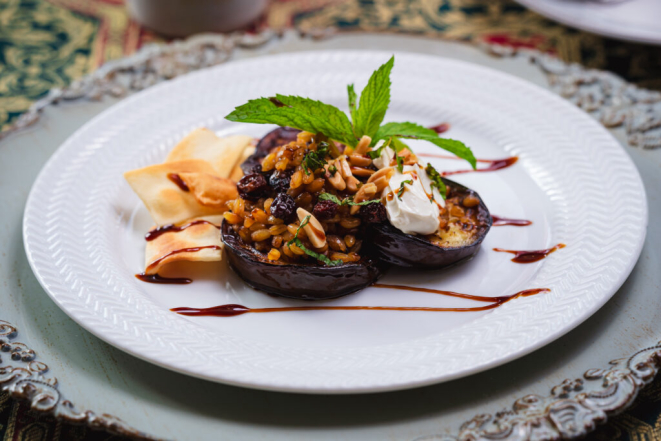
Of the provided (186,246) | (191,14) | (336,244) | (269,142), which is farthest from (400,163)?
(191,14)

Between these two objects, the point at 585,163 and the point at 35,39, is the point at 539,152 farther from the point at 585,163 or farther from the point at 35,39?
the point at 35,39

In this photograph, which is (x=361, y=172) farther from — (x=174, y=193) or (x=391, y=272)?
(x=174, y=193)

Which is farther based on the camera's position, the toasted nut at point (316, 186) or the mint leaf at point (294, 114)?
the mint leaf at point (294, 114)

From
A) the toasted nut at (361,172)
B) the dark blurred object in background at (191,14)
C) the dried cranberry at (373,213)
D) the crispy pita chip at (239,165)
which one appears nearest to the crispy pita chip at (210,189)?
→ the crispy pita chip at (239,165)

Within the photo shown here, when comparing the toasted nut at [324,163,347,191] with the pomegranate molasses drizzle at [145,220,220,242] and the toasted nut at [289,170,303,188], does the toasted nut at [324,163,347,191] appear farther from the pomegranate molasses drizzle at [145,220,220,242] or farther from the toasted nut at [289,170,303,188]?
the pomegranate molasses drizzle at [145,220,220,242]

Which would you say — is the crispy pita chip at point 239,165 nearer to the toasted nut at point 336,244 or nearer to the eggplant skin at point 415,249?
the toasted nut at point 336,244
